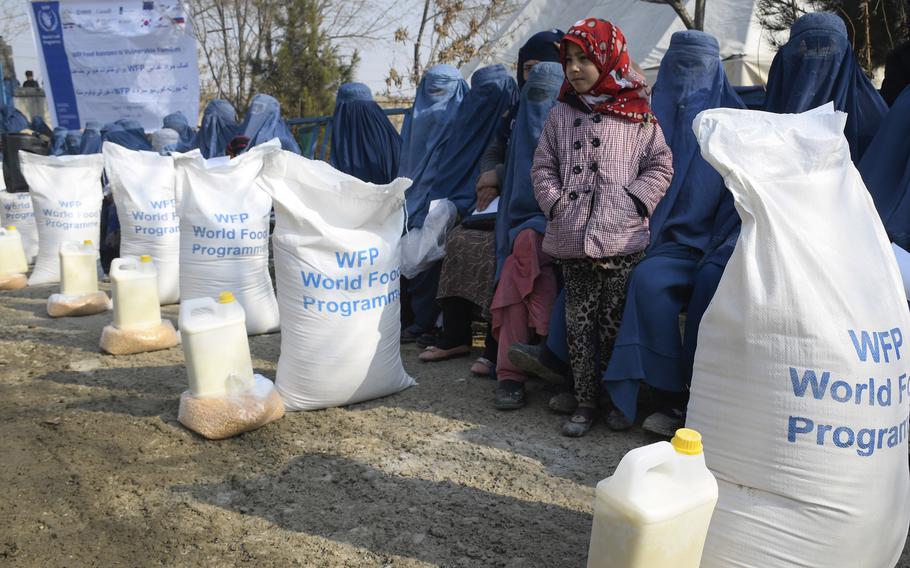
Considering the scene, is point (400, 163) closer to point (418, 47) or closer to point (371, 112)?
point (371, 112)

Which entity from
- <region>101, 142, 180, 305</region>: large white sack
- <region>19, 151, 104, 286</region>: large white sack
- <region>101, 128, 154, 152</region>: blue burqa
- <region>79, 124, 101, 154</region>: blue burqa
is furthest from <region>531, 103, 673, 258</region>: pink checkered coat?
<region>79, 124, 101, 154</region>: blue burqa

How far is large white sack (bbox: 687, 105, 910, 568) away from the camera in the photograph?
166 centimetres

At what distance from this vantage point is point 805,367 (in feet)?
5.51

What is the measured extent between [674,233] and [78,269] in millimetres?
3874

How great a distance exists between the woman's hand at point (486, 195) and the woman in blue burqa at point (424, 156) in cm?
57

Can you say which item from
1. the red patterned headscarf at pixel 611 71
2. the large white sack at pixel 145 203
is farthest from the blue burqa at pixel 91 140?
the red patterned headscarf at pixel 611 71

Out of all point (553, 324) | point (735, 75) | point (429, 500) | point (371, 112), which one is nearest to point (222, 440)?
point (429, 500)

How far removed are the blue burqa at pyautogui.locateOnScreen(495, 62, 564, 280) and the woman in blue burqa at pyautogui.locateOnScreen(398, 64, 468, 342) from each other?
0.86 metres

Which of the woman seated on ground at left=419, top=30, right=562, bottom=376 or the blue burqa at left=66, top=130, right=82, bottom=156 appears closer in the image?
the woman seated on ground at left=419, top=30, right=562, bottom=376

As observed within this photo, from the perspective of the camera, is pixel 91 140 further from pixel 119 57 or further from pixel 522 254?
→ pixel 522 254

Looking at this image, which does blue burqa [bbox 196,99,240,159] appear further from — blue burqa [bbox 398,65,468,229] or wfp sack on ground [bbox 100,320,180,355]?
wfp sack on ground [bbox 100,320,180,355]

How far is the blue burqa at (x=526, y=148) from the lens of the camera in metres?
3.35

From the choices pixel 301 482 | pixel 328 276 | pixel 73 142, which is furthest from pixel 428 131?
pixel 73 142

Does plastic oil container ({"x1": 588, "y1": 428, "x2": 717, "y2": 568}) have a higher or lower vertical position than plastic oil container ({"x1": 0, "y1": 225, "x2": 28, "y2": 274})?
higher
